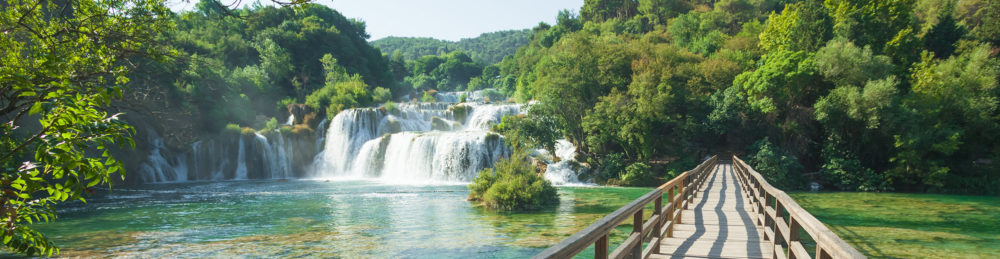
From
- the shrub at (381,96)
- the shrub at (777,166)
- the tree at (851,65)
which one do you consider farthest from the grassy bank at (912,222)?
the shrub at (381,96)

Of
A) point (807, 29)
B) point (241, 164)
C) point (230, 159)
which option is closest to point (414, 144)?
point (241, 164)

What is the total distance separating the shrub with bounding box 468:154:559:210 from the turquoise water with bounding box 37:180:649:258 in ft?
2.22

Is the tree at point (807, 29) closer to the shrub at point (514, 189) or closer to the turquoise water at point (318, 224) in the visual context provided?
the turquoise water at point (318, 224)

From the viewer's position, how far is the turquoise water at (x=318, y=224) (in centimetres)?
1366

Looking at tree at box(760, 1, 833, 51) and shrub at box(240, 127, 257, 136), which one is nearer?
tree at box(760, 1, 833, 51)

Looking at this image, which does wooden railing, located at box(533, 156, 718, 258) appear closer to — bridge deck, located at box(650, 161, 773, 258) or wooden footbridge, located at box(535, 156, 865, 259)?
wooden footbridge, located at box(535, 156, 865, 259)

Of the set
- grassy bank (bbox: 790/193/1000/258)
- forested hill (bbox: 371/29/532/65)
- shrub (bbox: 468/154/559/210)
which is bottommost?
grassy bank (bbox: 790/193/1000/258)

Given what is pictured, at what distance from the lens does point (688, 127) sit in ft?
103

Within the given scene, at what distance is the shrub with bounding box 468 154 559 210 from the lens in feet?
67.5

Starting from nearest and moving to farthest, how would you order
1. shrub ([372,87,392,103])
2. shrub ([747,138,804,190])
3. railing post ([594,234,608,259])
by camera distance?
1. railing post ([594,234,608,259])
2. shrub ([747,138,804,190])
3. shrub ([372,87,392,103])

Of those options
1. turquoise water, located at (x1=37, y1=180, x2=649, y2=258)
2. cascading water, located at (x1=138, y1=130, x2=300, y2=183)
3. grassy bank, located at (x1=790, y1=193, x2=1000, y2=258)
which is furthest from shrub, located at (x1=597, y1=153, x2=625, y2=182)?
cascading water, located at (x1=138, y1=130, x2=300, y2=183)

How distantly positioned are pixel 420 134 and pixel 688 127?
737 inches

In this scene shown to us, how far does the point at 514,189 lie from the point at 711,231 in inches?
477

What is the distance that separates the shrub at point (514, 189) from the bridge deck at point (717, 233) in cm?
791
